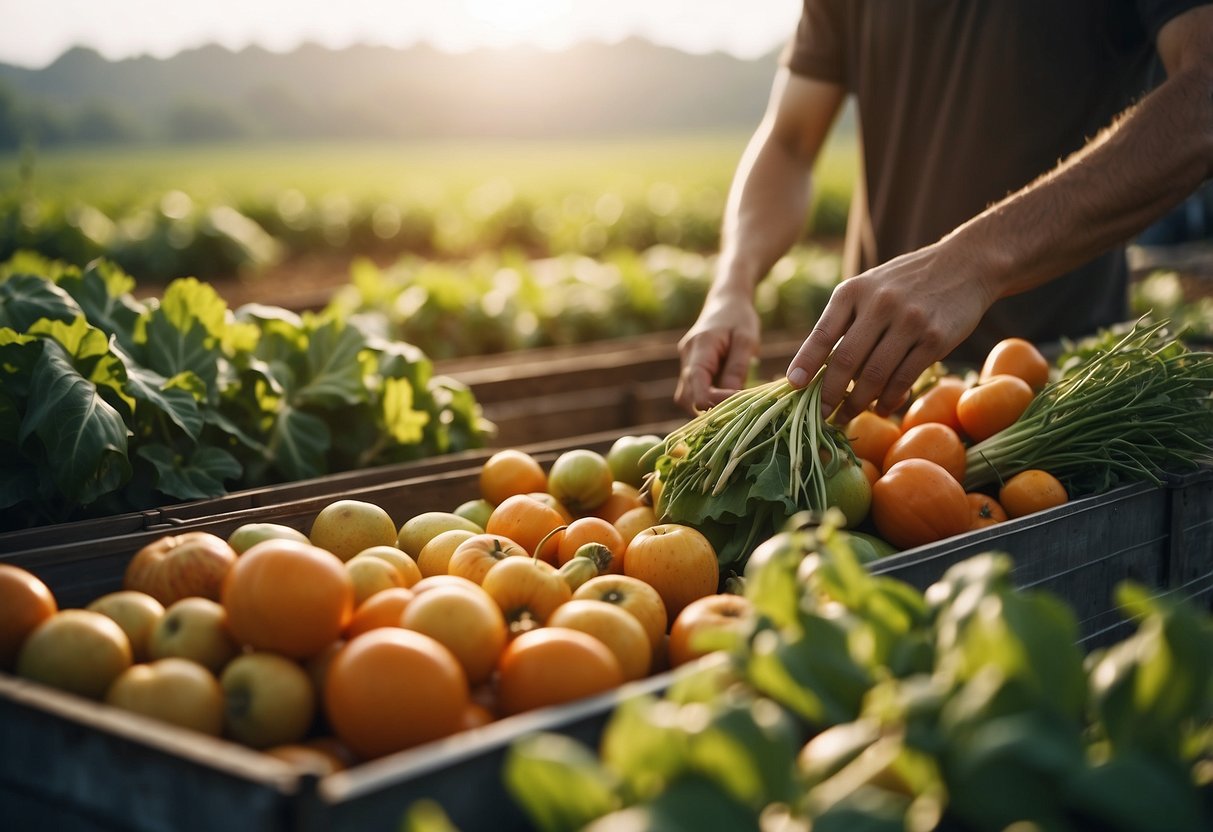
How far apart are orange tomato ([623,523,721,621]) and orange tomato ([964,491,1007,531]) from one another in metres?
0.67

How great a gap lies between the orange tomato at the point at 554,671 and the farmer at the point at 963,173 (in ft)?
3.46

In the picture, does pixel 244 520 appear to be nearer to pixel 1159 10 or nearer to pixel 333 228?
pixel 1159 10

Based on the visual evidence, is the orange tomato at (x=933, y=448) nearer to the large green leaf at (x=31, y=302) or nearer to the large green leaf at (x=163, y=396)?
the large green leaf at (x=163, y=396)

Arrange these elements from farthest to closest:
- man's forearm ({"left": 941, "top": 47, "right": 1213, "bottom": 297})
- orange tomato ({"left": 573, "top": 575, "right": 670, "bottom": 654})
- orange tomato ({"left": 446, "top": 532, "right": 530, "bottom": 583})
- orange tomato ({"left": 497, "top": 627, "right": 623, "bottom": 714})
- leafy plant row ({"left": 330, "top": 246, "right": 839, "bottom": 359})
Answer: leafy plant row ({"left": 330, "top": 246, "right": 839, "bottom": 359})
man's forearm ({"left": 941, "top": 47, "right": 1213, "bottom": 297})
orange tomato ({"left": 446, "top": 532, "right": 530, "bottom": 583})
orange tomato ({"left": 573, "top": 575, "right": 670, "bottom": 654})
orange tomato ({"left": 497, "top": 627, "right": 623, "bottom": 714})

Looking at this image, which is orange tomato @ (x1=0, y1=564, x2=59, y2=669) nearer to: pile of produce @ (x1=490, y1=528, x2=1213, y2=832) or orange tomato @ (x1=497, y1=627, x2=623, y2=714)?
orange tomato @ (x1=497, y1=627, x2=623, y2=714)

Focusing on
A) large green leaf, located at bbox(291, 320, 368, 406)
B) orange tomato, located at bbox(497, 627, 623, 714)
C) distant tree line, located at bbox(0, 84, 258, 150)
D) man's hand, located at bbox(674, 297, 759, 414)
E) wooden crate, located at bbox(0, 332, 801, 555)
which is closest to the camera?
orange tomato, located at bbox(497, 627, 623, 714)

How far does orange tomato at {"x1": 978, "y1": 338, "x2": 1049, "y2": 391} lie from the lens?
294 cm

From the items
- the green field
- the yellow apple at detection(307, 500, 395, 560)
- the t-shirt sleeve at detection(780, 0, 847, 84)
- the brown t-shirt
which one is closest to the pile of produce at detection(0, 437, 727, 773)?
the yellow apple at detection(307, 500, 395, 560)

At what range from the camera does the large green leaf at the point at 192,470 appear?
2.84 m

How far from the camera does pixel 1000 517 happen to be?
250cm

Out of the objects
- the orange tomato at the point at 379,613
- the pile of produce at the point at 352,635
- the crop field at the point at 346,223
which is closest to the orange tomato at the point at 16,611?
the pile of produce at the point at 352,635

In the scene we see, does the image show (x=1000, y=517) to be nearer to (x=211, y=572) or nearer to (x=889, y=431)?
(x=889, y=431)

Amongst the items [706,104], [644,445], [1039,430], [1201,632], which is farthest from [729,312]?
[706,104]

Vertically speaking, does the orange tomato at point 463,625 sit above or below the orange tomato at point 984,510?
above
